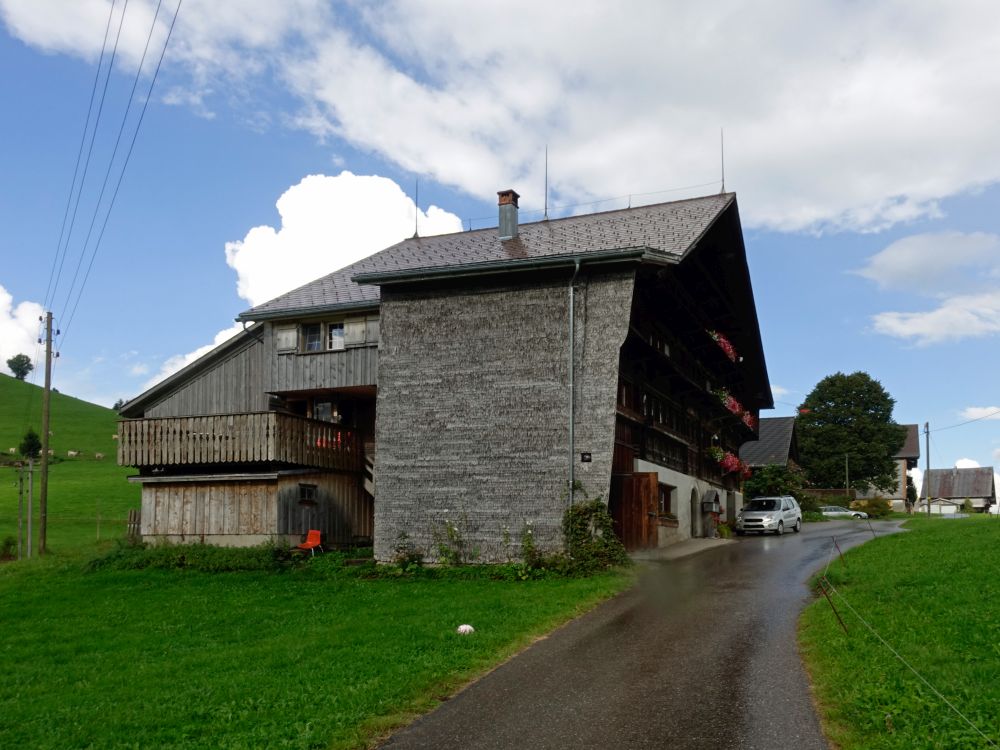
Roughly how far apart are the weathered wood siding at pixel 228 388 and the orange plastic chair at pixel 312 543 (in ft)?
14.4

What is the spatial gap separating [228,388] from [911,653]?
21.7 metres

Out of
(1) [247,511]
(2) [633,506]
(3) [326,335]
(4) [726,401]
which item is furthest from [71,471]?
(2) [633,506]

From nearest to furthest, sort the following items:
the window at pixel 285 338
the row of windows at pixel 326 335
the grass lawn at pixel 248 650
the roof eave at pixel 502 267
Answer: the grass lawn at pixel 248 650, the roof eave at pixel 502 267, the row of windows at pixel 326 335, the window at pixel 285 338

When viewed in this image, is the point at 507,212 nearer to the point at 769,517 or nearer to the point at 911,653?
the point at 769,517

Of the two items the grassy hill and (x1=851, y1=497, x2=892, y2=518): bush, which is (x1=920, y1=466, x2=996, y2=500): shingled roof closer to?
(x1=851, y1=497, x2=892, y2=518): bush

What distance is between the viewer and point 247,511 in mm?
25312

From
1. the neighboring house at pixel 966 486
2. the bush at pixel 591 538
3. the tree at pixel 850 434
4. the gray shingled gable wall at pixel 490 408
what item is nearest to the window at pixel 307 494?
the gray shingled gable wall at pixel 490 408

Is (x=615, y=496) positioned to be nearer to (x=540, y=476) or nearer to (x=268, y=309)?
(x=540, y=476)

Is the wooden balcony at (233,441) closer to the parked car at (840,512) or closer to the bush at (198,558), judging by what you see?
the bush at (198,558)

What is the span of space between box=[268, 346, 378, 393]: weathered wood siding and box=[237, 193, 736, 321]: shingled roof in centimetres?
129

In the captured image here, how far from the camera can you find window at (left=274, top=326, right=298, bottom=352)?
27219 mm

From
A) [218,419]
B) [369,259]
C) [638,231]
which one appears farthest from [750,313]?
[218,419]

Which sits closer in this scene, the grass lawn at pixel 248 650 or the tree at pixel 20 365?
the grass lawn at pixel 248 650

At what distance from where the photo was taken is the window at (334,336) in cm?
2697
